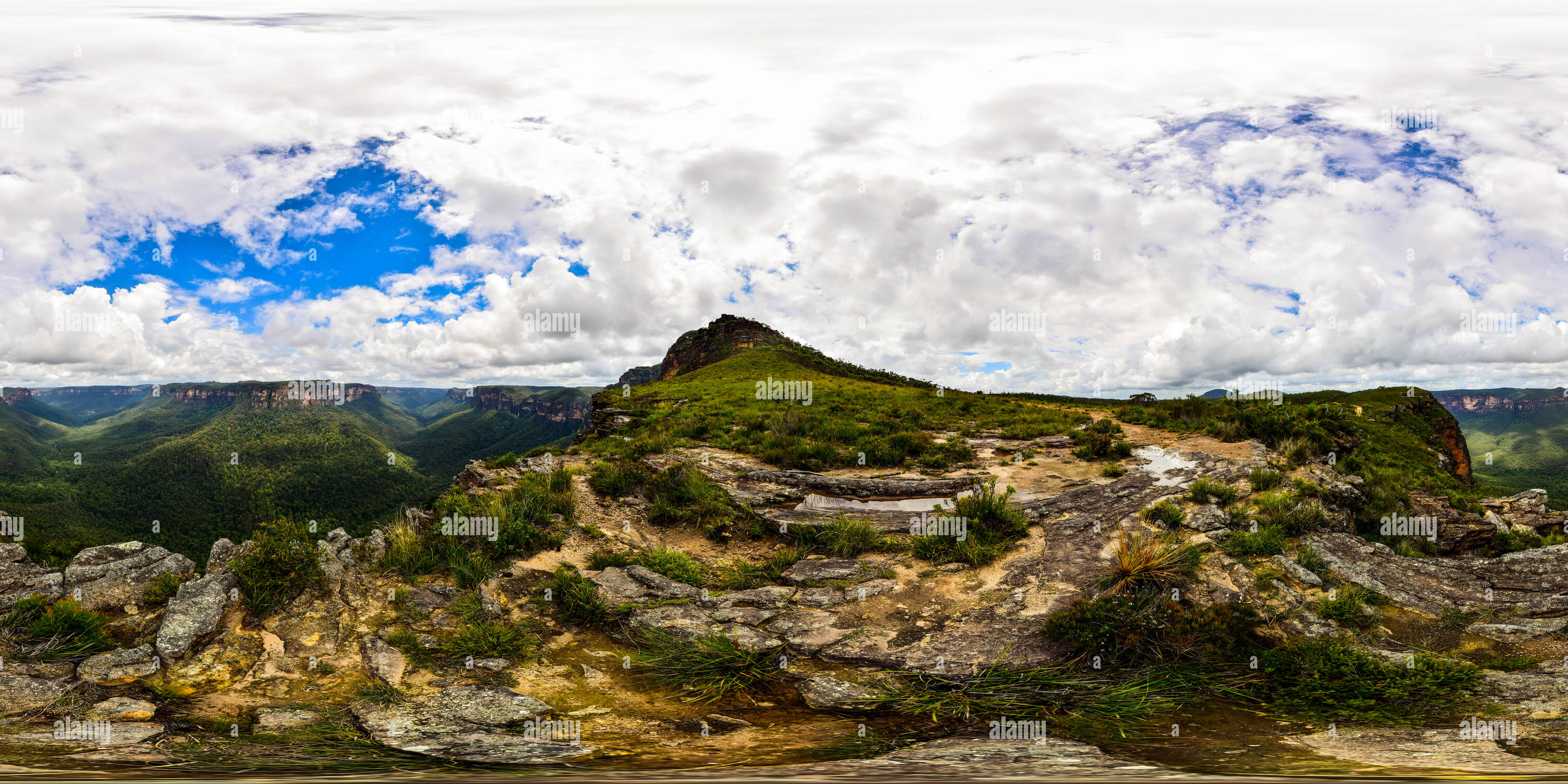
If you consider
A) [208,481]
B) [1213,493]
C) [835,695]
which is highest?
[1213,493]

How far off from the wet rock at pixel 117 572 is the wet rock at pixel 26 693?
209 cm

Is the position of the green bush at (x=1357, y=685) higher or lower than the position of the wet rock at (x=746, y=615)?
lower

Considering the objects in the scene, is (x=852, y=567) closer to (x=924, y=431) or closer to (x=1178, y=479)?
(x=1178, y=479)

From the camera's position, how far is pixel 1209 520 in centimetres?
1118

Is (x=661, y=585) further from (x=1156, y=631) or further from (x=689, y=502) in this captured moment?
(x=1156, y=631)

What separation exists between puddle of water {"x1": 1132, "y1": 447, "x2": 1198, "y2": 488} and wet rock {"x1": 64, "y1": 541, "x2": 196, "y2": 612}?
18.5 m

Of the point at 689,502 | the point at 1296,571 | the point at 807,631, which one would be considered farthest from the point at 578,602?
the point at 1296,571

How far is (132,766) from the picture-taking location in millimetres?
5547

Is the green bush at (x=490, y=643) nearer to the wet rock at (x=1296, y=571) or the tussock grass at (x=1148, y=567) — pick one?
the tussock grass at (x=1148, y=567)

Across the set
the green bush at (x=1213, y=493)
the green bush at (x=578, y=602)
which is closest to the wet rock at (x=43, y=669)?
the green bush at (x=578, y=602)

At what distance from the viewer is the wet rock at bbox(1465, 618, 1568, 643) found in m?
7.90

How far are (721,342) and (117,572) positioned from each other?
271ft

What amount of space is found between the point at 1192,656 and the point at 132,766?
1170cm

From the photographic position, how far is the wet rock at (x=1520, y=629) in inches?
311
